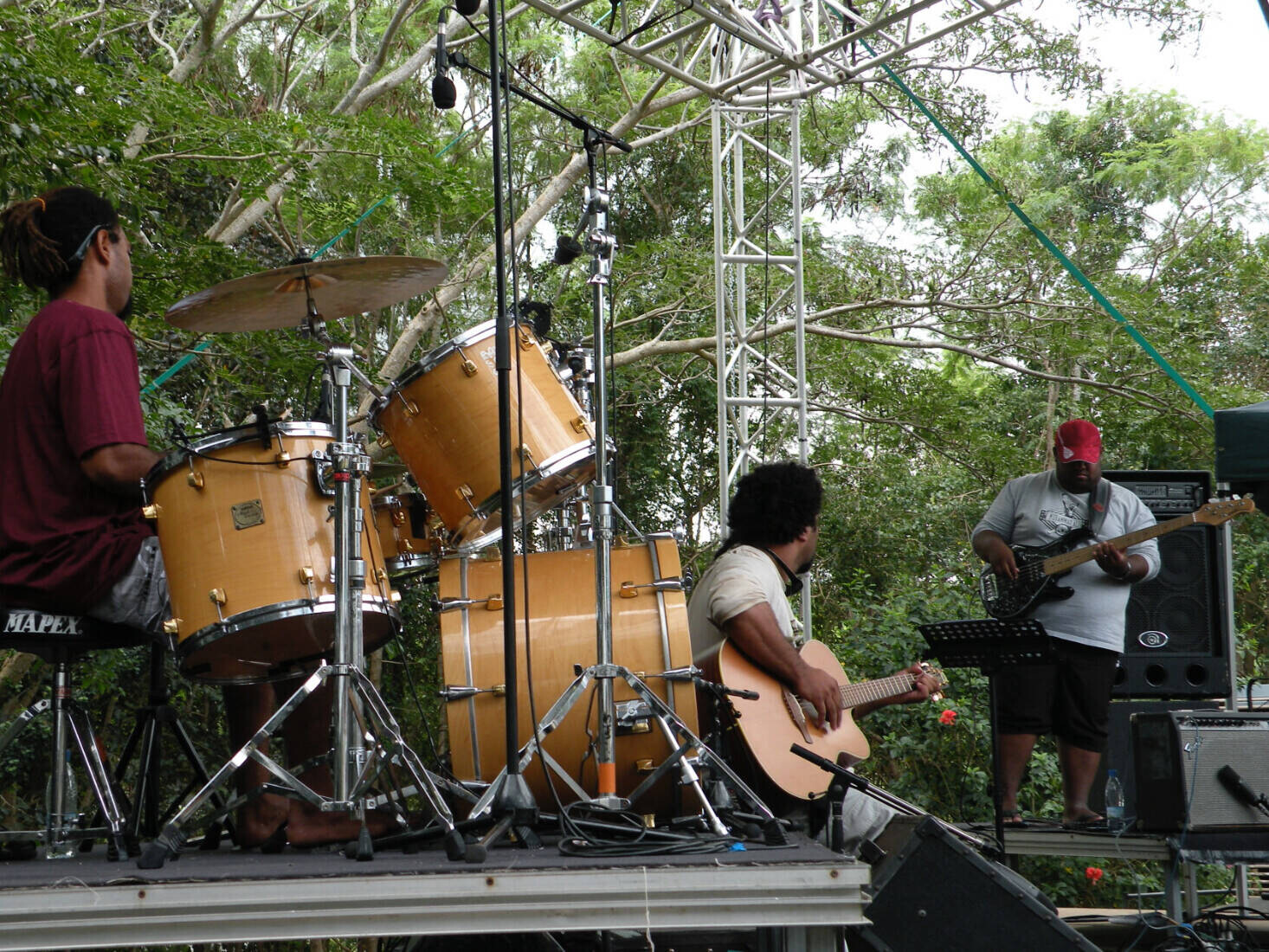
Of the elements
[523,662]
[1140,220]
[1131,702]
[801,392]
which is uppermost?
[1140,220]

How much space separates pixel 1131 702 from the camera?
596 centimetres

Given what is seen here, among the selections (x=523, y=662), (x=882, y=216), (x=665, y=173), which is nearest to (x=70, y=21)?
(x=523, y=662)

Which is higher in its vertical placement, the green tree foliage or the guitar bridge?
the green tree foliage

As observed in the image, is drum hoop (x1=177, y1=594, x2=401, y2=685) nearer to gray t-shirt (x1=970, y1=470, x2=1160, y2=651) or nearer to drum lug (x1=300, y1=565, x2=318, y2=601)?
drum lug (x1=300, y1=565, x2=318, y2=601)

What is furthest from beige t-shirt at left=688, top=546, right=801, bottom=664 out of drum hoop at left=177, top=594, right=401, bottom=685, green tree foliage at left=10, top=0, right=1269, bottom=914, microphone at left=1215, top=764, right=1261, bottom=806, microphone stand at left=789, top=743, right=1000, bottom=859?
green tree foliage at left=10, top=0, right=1269, bottom=914

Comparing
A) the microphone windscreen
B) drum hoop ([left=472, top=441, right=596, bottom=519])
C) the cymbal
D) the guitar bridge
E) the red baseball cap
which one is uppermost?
the microphone windscreen

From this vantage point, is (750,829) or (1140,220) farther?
(1140,220)

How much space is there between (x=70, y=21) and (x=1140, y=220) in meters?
14.8

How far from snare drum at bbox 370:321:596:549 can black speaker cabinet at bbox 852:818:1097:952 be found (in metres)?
1.57

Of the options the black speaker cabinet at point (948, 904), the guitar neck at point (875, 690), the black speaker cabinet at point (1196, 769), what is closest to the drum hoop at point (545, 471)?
the guitar neck at point (875, 690)

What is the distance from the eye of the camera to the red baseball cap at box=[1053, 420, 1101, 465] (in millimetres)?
5168

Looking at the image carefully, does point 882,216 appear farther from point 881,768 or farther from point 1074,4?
point 881,768

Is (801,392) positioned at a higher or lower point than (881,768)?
higher

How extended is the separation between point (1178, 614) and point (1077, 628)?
34.5 inches
